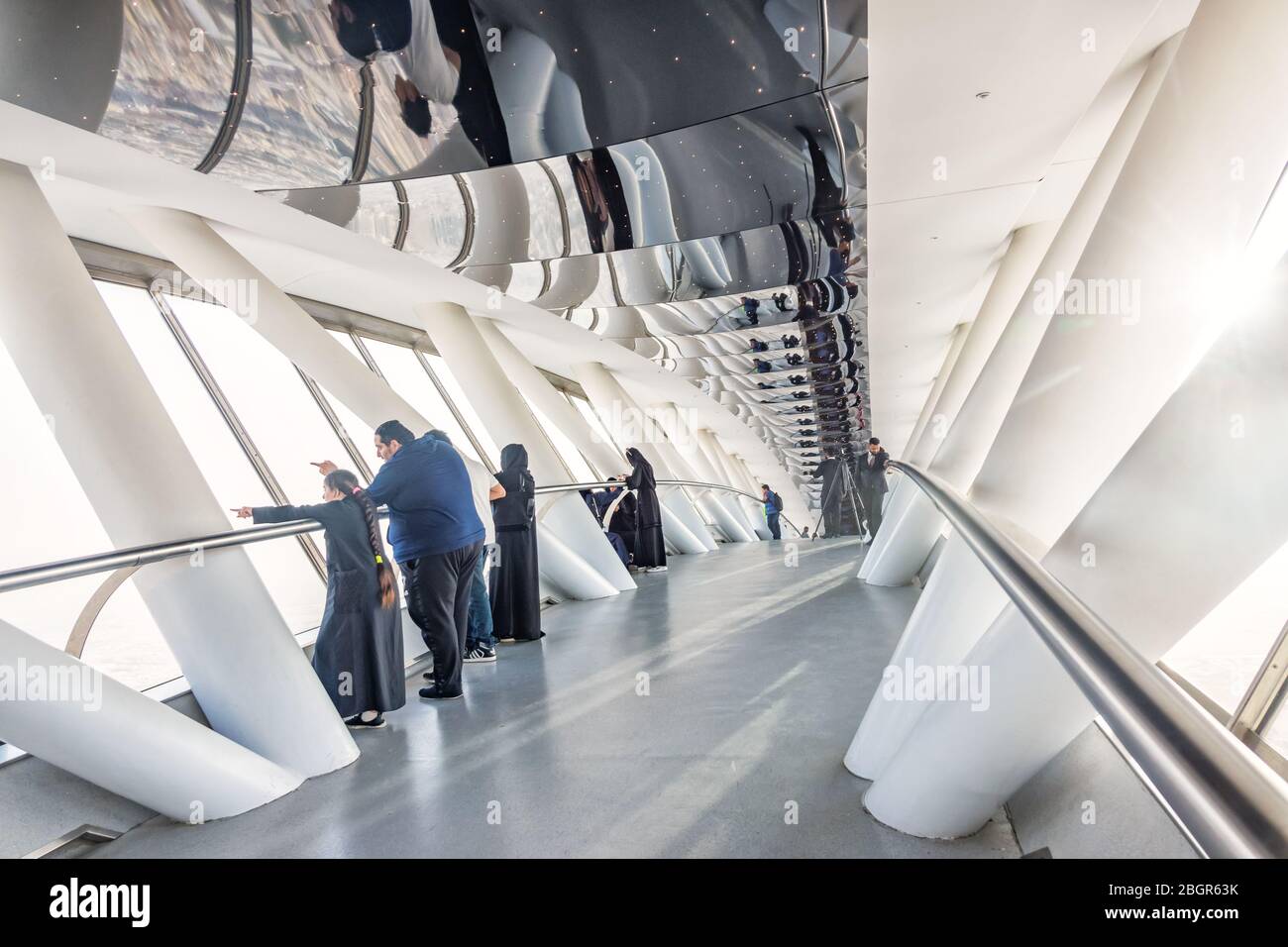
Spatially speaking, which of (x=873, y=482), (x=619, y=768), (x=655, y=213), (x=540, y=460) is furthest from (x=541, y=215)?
(x=873, y=482)

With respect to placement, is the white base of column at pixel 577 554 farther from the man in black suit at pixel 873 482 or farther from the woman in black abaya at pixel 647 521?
the man in black suit at pixel 873 482

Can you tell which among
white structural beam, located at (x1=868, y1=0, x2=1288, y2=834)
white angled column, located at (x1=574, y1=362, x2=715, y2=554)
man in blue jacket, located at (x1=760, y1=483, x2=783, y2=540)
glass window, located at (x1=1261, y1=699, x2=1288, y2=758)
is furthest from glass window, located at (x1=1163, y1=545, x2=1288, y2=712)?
man in blue jacket, located at (x1=760, y1=483, x2=783, y2=540)

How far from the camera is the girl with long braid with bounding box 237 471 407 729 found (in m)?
4.76

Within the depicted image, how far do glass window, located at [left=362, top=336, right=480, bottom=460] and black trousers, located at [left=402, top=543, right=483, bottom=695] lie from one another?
6754 millimetres

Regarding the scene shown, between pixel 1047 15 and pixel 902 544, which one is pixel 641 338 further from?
pixel 1047 15

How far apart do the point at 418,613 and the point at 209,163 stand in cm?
283

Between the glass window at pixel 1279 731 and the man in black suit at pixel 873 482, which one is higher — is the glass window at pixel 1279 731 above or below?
below

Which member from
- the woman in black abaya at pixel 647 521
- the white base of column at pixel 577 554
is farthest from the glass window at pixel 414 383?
the white base of column at pixel 577 554

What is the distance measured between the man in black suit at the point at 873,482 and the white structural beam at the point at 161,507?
29.7ft

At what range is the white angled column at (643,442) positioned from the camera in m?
15.3

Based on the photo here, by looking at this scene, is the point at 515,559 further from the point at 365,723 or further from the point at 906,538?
the point at 906,538

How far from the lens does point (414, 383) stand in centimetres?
1328

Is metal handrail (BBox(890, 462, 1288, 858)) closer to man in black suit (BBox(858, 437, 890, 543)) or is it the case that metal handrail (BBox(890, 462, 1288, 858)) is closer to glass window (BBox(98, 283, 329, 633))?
glass window (BBox(98, 283, 329, 633))

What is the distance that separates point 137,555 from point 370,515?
4.07ft
